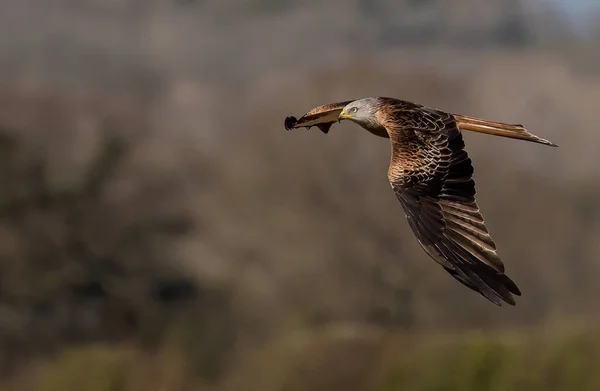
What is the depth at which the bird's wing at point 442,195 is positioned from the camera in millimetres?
5258

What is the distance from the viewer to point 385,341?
698 inches

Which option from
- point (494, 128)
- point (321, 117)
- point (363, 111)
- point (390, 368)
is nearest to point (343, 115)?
point (363, 111)

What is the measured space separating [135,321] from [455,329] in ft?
23.6

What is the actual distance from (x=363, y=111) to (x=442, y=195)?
106cm

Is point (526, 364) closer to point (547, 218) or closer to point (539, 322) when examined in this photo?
point (539, 322)

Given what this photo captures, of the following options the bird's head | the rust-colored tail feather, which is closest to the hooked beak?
the bird's head

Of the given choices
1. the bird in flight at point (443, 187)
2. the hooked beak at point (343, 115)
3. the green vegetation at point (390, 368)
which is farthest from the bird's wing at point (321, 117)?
the green vegetation at point (390, 368)

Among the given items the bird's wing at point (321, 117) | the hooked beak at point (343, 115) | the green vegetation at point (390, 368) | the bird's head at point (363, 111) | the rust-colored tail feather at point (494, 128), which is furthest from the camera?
the green vegetation at point (390, 368)

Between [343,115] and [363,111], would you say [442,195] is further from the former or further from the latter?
[343,115]

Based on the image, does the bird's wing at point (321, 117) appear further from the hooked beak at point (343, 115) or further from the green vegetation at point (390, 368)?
the green vegetation at point (390, 368)

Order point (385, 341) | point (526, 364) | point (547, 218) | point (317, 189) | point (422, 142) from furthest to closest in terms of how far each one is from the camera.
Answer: point (317, 189) → point (547, 218) → point (385, 341) → point (526, 364) → point (422, 142)

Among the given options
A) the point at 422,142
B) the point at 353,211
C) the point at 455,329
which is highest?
the point at 422,142

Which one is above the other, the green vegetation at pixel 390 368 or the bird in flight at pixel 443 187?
the bird in flight at pixel 443 187

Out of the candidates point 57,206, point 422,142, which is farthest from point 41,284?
point 422,142
